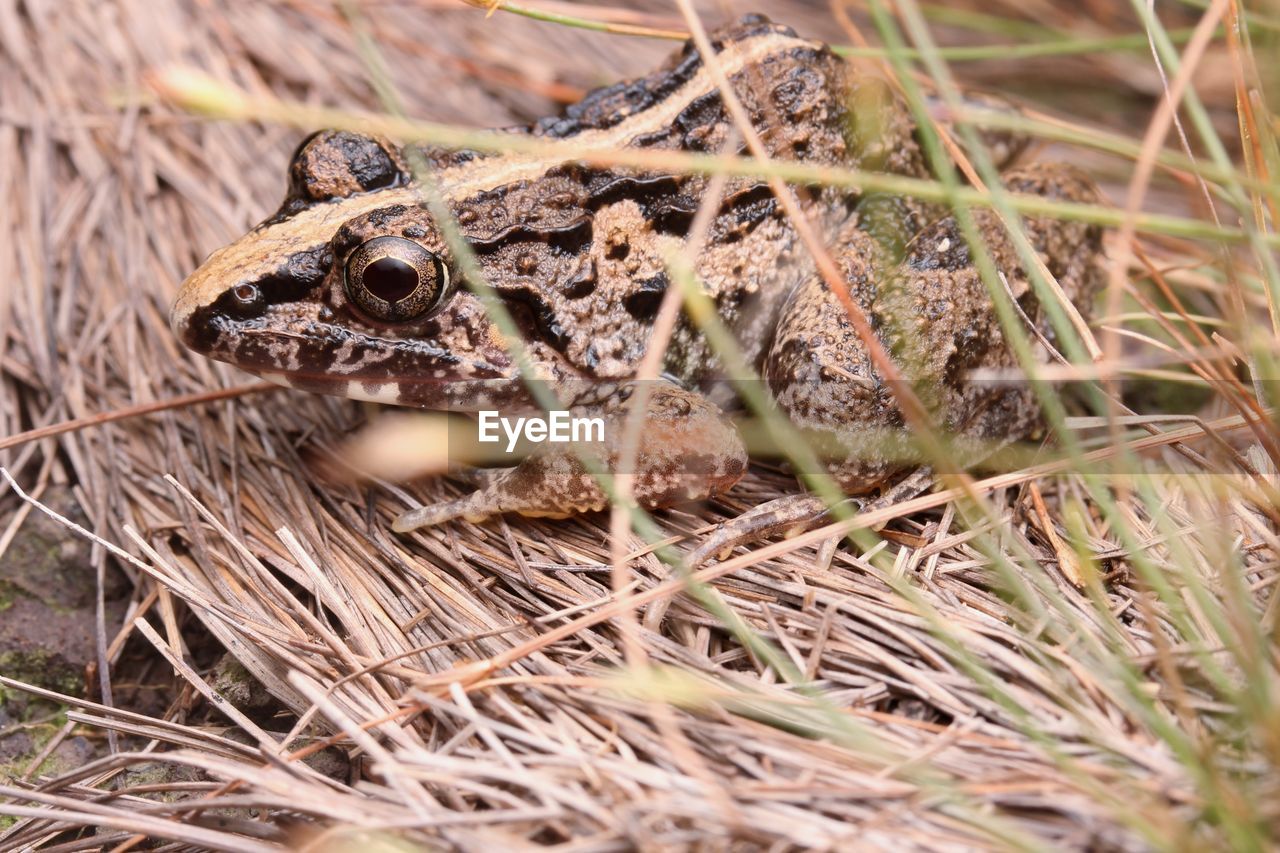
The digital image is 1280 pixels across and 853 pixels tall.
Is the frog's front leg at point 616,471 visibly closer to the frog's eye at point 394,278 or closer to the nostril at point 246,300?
the frog's eye at point 394,278

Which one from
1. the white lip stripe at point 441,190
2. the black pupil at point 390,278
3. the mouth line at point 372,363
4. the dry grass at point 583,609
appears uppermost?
the white lip stripe at point 441,190

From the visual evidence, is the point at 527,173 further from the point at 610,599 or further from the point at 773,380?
the point at 610,599

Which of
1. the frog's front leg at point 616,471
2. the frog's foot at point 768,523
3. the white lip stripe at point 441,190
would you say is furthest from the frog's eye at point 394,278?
the frog's foot at point 768,523

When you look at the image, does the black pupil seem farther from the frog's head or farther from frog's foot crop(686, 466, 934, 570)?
frog's foot crop(686, 466, 934, 570)

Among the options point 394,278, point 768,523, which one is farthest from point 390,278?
point 768,523

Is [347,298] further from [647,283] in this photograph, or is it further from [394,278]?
[647,283]

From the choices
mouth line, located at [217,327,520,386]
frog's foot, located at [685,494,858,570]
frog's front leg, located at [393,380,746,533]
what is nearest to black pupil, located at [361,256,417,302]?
mouth line, located at [217,327,520,386]
